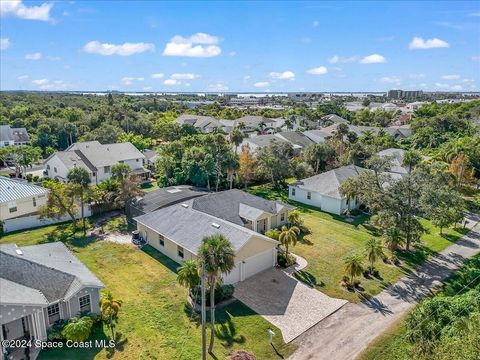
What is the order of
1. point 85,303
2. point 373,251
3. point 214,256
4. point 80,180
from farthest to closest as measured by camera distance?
1. point 80,180
2. point 373,251
3. point 85,303
4. point 214,256

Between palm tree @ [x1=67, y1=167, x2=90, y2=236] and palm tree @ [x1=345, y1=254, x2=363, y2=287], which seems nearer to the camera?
palm tree @ [x1=345, y1=254, x2=363, y2=287]

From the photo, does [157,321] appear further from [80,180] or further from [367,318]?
[80,180]

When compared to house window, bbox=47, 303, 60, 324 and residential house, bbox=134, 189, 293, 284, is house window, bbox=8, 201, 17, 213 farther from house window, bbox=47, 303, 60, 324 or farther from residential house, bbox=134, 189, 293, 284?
house window, bbox=47, 303, 60, 324

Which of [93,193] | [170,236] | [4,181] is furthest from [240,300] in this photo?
[4,181]

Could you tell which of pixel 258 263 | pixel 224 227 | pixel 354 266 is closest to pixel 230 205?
pixel 224 227

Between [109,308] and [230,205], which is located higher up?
[230,205]

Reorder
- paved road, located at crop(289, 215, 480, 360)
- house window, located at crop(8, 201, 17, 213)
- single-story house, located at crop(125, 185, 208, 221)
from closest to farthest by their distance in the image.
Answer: paved road, located at crop(289, 215, 480, 360), single-story house, located at crop(125, 185, 208, 221), house window, located at crop(8, 201, 17, 213)

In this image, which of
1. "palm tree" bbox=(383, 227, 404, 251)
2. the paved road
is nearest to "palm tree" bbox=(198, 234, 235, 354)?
the paved road
